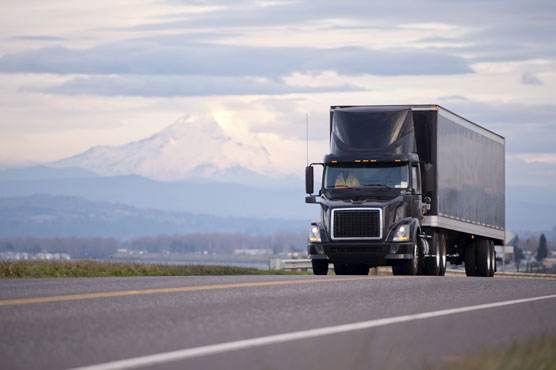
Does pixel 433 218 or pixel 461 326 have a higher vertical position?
pixel 433 218

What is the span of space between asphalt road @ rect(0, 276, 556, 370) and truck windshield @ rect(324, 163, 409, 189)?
8129mm

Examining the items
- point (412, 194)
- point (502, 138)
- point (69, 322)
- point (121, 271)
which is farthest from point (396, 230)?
point (69, 322)

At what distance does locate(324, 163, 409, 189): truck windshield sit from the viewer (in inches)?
948

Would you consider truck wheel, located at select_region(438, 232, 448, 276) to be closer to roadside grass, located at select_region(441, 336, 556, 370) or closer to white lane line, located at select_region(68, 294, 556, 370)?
white lane line, located at select_region(68, 294, 556, 370)

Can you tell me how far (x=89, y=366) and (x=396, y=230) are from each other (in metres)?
16.3

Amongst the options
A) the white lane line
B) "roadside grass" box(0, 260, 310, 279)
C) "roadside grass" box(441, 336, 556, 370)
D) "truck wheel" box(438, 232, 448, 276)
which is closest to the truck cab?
"truck wheel" box(438, 232, 448, 276)

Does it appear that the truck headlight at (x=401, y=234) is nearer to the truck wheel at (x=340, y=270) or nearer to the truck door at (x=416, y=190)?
the truck door at (x=416, y=190)

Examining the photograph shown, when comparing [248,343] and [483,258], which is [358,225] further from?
[248,343]

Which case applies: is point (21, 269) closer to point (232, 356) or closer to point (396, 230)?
point (396, 230)

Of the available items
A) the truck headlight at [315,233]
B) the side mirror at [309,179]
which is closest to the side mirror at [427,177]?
the side mirror at [309,179]

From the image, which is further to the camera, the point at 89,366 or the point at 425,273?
the point at 425,273

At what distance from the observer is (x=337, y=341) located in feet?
31.1

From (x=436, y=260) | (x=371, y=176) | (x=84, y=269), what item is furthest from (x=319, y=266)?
(x=84, y=269)

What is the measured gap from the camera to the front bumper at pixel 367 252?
23.5m
